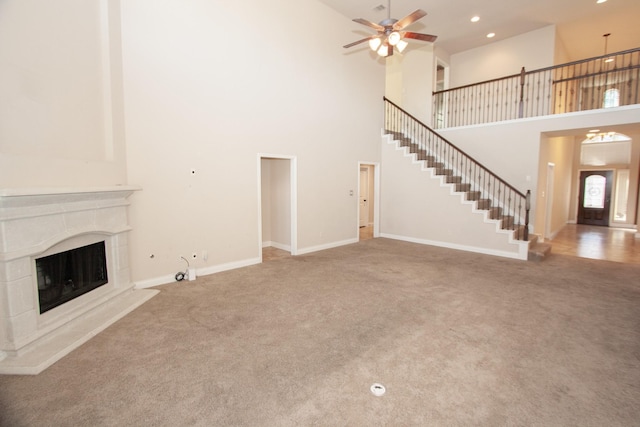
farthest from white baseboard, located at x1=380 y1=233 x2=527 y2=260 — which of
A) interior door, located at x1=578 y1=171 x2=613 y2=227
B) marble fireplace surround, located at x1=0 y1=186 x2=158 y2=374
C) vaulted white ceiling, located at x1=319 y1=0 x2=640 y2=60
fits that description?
interior door, located at x1=578 y1=171 x2=613 y2=227

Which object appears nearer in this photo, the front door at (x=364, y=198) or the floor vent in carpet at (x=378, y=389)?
the floor vent in carpet at (x=378, y=389)

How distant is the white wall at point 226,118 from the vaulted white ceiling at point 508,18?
885 millimetres

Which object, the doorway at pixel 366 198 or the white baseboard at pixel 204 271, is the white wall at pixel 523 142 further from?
the white baseboard at pixel 204 271

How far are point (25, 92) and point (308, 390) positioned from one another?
3722 mm

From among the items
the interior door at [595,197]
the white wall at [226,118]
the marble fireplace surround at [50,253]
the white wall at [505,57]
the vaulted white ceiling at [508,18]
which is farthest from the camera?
the interior door at [595,197]

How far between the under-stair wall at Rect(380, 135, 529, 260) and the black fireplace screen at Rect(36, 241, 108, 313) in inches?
253

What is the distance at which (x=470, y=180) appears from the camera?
7.62 m

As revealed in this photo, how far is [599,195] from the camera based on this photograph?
11453mm

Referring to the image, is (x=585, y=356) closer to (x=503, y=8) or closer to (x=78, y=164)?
(x=78, y=164)

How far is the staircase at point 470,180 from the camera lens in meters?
6.34

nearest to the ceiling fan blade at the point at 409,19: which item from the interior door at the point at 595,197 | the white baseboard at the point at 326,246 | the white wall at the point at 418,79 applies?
the white baseboard at the point at 326,246

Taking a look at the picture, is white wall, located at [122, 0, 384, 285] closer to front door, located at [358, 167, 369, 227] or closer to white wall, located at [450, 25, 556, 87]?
front door, located at [358, 167, 369, 227]

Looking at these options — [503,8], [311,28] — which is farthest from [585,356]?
[503,8]

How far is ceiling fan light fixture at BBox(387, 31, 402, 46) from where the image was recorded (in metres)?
4.01
